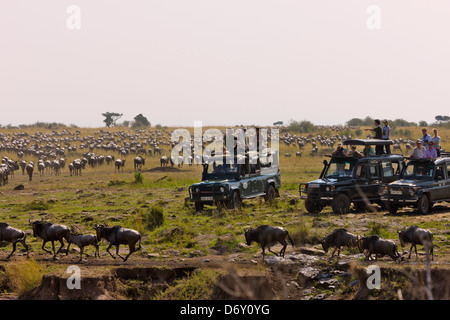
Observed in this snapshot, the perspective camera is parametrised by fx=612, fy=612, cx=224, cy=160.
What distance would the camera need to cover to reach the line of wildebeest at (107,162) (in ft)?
45.5

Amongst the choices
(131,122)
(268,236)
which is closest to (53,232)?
Result: (268,236)

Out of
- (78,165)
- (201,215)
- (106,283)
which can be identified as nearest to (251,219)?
(201,215)

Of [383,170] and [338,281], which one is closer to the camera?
[338,281]

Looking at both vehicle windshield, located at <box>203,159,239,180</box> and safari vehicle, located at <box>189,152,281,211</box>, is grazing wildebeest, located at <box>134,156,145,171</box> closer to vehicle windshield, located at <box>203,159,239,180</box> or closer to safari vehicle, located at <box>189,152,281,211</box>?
safari vehicle, located at <box>189,152,281,211</box>

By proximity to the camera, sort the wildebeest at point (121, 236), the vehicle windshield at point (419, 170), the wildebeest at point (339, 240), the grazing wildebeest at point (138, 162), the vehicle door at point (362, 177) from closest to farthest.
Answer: the wildebeest at point (339, 240)
the wildebeest at point (121, 236)
the vehicle windshield at point (419, 170)
the vehicle door at point (362, 177)
the grazing wildebeest at point (138, 162)

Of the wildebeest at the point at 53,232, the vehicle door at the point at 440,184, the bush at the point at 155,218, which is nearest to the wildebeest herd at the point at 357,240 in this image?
the wildebeest at the point at 53,232

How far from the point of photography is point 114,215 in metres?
22.2

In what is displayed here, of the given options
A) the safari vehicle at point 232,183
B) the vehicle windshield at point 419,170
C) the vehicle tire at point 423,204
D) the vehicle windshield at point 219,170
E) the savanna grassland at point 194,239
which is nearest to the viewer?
the savanna grassland at point 194,239

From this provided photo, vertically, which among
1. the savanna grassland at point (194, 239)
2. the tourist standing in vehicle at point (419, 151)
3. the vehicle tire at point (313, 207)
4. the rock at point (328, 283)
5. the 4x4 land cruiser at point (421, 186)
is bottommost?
the rock at point (328, 283)

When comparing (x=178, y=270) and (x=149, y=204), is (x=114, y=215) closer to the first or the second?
(x=149, y=204)

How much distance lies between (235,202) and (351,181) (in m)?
4.12

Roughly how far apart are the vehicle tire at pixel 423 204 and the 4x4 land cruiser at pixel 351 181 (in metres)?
1.83

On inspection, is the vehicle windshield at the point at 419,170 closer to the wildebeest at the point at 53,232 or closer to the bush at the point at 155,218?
the bush at the point at 155,218
